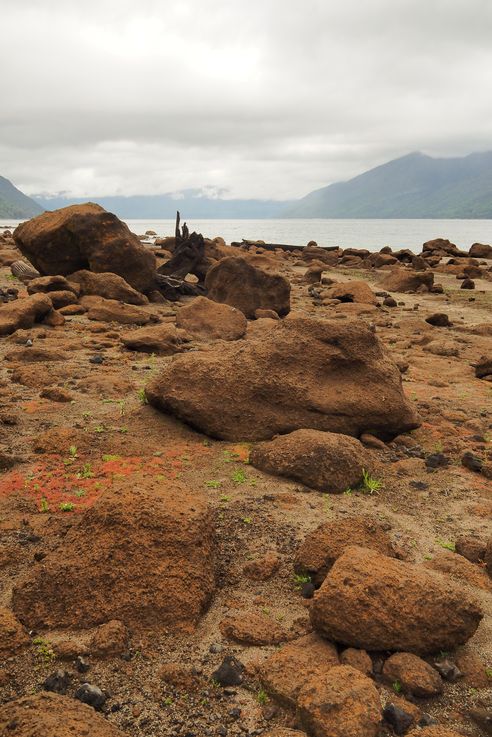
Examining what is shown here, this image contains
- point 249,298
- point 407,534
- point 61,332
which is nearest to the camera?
point 407,534

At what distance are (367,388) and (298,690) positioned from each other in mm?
4207

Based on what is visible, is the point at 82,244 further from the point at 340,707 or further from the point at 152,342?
the point at 340,707

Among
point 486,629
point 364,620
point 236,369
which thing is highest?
point 236,369

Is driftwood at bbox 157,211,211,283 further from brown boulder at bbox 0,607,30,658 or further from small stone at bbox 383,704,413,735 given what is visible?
small stone at bbox 383,704,413,735

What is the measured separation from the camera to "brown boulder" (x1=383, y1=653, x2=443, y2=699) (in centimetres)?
310

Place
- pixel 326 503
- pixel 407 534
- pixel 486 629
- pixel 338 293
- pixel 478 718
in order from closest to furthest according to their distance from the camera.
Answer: pixel 478 718, pixel 486 629, pixel 407 534, pixel 326 503, pixel 338 293

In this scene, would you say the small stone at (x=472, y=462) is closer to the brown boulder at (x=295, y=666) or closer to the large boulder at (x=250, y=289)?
the brown boulder at (x=295, y=666)

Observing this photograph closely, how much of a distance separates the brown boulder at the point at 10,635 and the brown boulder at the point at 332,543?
5.57ft

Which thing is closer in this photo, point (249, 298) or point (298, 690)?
point (298, 690)

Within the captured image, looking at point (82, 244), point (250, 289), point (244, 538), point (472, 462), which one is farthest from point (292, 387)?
point (82, 244)

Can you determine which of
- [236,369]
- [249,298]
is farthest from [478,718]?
[249,298]

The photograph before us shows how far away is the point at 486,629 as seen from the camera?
12.1 ft

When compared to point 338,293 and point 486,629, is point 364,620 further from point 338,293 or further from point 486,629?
point 338,293

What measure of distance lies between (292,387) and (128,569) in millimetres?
3340
